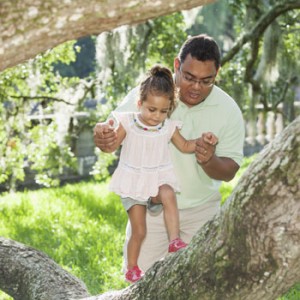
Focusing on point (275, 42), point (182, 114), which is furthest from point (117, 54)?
point (182, 114)

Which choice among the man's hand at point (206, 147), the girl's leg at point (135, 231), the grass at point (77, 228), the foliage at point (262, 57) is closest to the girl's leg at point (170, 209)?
the girl's leg at point (135, 231)

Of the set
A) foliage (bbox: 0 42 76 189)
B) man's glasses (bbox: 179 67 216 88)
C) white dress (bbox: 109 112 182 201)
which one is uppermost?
man's glasses (bbox: 179 67 216 88)

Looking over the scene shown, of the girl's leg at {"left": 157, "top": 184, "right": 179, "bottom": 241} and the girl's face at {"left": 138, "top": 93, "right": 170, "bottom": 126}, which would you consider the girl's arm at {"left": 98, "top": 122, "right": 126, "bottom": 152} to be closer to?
the girl's face at {"left": 138, "top": 93, "right": 170, "bottom": 126}

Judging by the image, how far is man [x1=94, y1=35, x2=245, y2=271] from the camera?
14.2 feet

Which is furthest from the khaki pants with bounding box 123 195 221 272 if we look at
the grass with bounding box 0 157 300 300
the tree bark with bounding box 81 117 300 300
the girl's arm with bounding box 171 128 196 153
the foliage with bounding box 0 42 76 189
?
the foliage with bounding box 0 42 76 189

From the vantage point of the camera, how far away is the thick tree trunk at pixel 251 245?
8.36ft

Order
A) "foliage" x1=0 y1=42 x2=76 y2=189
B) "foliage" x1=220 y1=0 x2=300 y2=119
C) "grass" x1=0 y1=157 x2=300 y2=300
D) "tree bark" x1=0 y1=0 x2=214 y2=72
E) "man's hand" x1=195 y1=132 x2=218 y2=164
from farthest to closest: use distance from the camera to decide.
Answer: "foliage" x1=0 y1=42 x2=76 y2=189 < "foliage" x1=220 y1=0 x2=300 y2=119 < "grass" x1=0 y1=157 x2=300 y2=300 < "man's hand" x1=195 y1=132 x2=218 y2=164 < "tree bark" x1=0 y1=0 x2=214 y2=72

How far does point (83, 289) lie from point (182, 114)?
1160 mm

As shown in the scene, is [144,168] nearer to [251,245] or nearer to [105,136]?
[105,136]

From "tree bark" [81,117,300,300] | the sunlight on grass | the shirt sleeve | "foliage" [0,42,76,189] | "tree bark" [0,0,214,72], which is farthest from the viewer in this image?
"foliage" [0,42,76,189]

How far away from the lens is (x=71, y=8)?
236cm

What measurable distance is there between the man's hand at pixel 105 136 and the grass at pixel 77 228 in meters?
2.14

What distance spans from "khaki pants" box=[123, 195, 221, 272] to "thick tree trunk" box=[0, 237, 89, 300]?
63 cm

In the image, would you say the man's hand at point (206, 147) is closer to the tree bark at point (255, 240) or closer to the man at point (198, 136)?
the man at point (198, 136)
